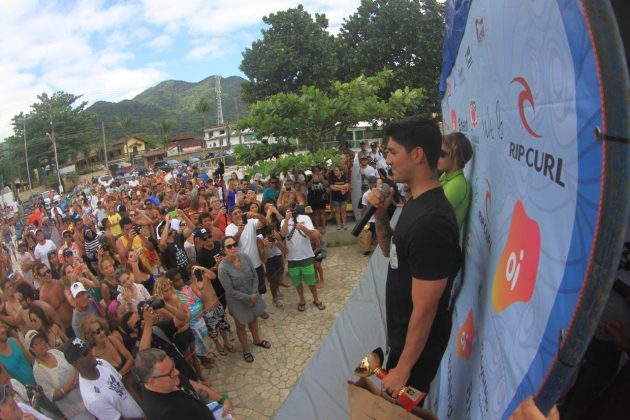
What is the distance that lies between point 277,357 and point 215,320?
1007mm

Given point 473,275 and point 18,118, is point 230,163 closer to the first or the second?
point 18,118

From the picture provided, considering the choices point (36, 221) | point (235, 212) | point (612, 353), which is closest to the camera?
point (612, 353)

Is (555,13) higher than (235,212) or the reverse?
higher

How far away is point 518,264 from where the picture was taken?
1216 millimetres

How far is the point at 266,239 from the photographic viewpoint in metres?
6.20

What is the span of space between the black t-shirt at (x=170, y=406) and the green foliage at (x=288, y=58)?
20.6m

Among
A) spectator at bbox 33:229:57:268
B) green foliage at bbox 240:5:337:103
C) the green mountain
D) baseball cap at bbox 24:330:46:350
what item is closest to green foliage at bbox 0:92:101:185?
the green mountain

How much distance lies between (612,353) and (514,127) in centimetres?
91

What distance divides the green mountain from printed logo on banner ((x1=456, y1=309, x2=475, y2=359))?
184 ft

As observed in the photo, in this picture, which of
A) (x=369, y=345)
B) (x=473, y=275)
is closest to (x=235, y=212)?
(x=369, y=345)

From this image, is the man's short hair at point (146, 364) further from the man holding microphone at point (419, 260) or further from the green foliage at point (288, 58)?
the green foliage at point (288, 58)

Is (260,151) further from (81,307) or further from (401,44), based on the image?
(401,44)

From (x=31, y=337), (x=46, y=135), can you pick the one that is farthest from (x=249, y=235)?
(x=46, y=135)

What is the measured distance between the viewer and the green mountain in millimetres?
81250
